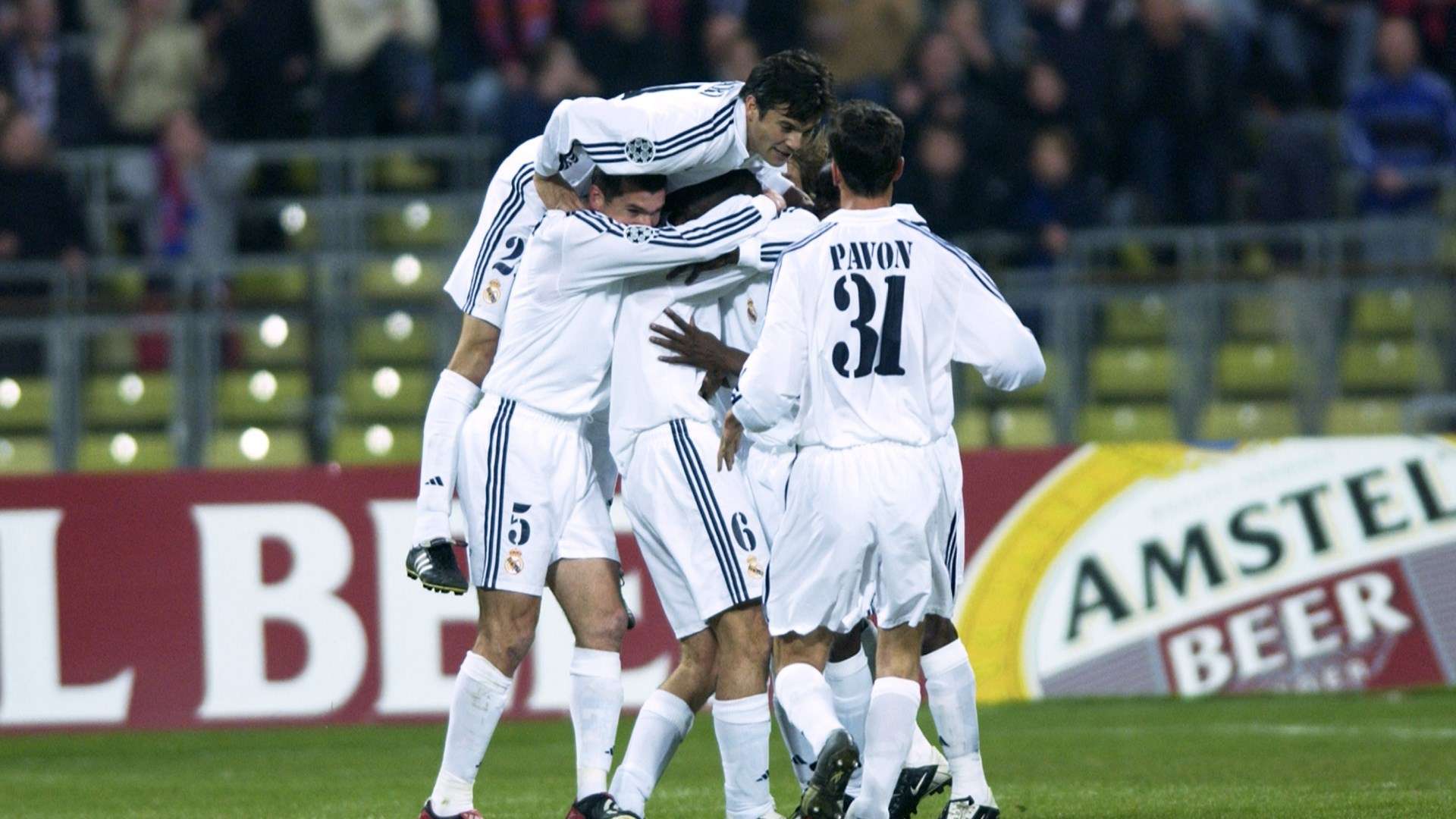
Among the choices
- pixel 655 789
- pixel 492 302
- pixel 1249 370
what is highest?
pixel 492 302

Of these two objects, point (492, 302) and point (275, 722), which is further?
point (275, 722)

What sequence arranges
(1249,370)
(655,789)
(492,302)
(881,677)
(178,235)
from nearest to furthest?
1. (881,677)
2. (492,302)
3. (655,789)
4. (1249,370)
5. (178,235)

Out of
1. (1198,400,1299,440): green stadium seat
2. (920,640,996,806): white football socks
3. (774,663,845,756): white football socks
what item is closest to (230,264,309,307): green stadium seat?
(1198,400,1299,440): green stadium seat

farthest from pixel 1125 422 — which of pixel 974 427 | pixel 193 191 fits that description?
pixel 193 191

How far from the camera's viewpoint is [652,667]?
459 inches

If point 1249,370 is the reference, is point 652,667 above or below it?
below

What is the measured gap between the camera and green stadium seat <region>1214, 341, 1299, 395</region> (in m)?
13.5

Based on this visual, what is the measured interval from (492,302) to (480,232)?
248 mm

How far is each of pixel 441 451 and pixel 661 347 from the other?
799mm

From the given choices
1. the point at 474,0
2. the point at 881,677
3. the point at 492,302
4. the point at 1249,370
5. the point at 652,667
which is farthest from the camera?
the point at 474,0

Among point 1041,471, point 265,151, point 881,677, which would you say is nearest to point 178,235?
point 265,151

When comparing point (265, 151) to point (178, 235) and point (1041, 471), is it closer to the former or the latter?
point (178, 235)

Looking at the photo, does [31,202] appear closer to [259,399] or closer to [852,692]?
[259,399]

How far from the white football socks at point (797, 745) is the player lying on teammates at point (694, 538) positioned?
0.29 feet
